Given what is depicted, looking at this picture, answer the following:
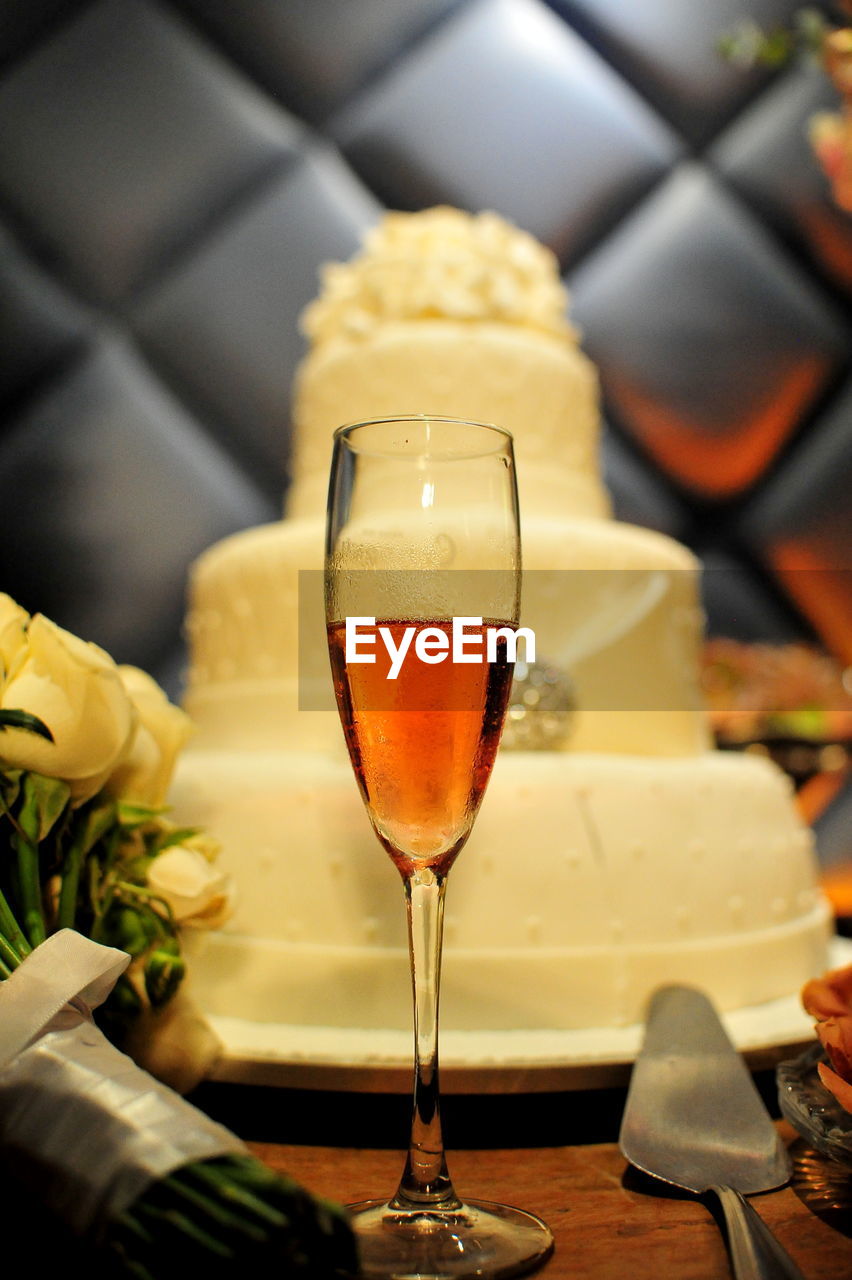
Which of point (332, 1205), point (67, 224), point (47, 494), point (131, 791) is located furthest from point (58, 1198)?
point (67, 224)

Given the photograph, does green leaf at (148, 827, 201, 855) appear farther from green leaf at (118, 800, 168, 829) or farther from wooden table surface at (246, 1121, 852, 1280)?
wooden table surface at (246, 1121, 852, 1280)

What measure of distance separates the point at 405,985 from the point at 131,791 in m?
0.29

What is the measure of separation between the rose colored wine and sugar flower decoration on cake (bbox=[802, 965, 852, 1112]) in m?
0.22

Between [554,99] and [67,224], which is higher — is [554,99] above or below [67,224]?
below

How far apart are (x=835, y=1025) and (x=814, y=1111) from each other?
6cm

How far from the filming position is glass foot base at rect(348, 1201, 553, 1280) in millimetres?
411

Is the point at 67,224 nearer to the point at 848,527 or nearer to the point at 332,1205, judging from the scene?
the point at 848,527

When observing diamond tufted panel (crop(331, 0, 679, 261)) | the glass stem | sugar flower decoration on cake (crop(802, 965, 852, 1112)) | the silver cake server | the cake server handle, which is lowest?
the silver cake server

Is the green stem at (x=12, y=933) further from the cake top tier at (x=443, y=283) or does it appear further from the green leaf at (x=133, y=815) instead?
the cake top tier at (x=443, y=283)

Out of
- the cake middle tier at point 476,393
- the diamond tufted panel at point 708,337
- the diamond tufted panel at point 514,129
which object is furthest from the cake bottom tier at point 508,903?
the diamond tufted panel at point 514,129

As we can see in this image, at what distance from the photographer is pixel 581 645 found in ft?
3.18

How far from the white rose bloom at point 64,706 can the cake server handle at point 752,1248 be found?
15.0 inches

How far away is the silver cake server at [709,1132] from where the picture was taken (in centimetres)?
44

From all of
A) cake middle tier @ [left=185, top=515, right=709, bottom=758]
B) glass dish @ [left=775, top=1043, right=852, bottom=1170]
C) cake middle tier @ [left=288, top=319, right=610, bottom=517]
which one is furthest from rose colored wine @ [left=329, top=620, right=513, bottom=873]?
cake middle tier @ [left=288, top=319, right=610, bottom=517]
